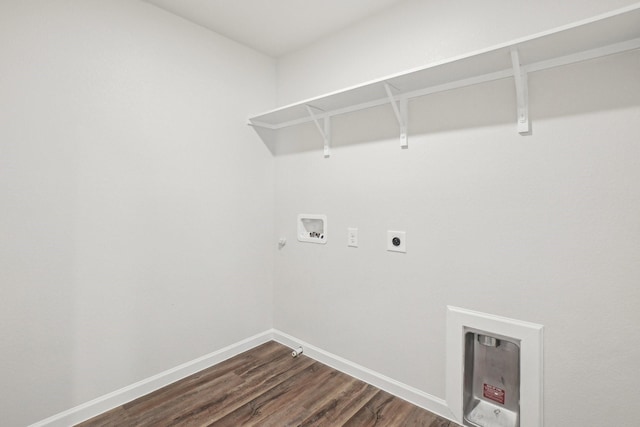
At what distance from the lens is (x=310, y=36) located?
7.51 feet

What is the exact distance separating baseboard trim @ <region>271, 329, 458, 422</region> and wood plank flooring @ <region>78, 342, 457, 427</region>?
0.11 ft

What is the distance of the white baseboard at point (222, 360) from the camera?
169 centimetres

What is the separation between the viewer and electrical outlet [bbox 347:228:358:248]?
2.12 metres

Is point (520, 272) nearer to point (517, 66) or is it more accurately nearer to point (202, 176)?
point (517, 66)

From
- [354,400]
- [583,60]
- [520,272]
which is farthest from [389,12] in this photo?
[354,400]

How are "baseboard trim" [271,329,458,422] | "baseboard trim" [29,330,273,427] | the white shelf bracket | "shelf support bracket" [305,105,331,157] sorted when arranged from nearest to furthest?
1. the white shelf bracket
2. "baseboard trim" [29,330,273,427]
3. "baseboard trim" [271,329,458,422]
4. "shelf support bracket" [305,105,331,157]

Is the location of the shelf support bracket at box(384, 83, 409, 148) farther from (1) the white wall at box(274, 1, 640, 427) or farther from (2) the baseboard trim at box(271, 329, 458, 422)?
(2) the baseboard trim at box(271, 329, 458, 422)

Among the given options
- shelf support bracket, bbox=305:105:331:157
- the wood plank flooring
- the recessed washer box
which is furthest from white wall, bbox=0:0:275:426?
shelf support bracket, bbox=305:105:331:157

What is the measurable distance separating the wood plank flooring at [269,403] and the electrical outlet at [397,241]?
0.93 meters

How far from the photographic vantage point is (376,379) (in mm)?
2014

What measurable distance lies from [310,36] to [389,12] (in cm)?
63

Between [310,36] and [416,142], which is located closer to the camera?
[416,142]

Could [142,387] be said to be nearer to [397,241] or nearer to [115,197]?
[115,197]

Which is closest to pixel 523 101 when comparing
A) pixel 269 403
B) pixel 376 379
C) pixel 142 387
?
pixel 376 379
